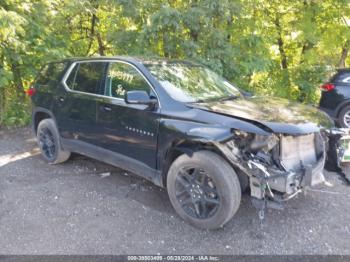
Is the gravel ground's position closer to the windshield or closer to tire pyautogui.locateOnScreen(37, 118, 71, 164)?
tire pyautogui.locateOnScreen(37, 118, 71, 164)

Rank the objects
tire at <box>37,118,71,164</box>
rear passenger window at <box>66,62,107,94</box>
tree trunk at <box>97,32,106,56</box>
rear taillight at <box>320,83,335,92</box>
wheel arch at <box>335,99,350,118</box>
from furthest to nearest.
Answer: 1. tree trunk at <box>97,32,106,56</box>
2. rear taillight at <box>320,83,335,92</box>
3. wheel arch at <box>335,99,350,118</box>
4. tire at <box>37,118,71,164</box>
5. rear passenger window at <box>66,62,107,94</box>

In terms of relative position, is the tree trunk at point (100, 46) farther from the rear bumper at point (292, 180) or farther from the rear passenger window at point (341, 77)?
the rear bumper at point (292, 180)

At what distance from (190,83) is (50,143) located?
8.50 ft

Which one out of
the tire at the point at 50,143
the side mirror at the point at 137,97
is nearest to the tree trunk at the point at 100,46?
the tire at the point at 50,143

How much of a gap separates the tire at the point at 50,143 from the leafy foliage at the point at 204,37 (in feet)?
7.34

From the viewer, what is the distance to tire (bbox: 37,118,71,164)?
496 cm

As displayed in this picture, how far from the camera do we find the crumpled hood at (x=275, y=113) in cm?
305

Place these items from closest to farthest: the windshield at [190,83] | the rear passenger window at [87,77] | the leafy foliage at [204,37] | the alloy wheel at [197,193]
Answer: the alloy wheel at [197,193], the windshield at [190,83], the rear passenger window at [87,77], the leafy foliage at [204,37]

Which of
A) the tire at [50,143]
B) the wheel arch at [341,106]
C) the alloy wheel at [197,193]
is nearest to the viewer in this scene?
the alloy wheel at [197,193]

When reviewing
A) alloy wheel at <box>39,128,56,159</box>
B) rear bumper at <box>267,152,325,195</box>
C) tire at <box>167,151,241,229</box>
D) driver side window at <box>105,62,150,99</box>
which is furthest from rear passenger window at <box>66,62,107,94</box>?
rear bumper at <box>267,152,325,195</box>

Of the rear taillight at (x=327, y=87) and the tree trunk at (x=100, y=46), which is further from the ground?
the tree trunk at (x=100, y=46)

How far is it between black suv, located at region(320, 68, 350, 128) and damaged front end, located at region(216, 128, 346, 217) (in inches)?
160

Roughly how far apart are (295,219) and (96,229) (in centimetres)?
217

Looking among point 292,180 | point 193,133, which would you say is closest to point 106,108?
point 193,133
